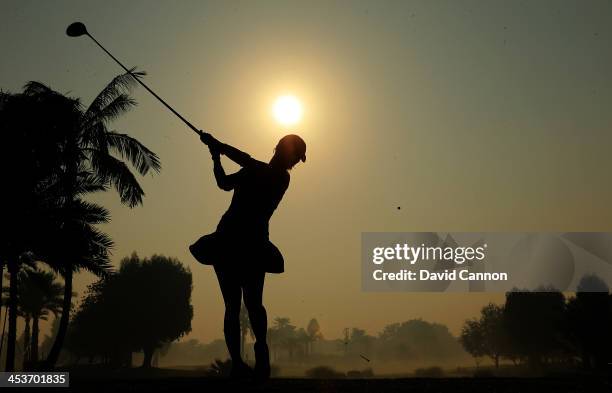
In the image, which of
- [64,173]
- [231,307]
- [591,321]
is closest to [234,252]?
[231,307]

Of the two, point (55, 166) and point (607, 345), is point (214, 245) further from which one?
point (607, 345)

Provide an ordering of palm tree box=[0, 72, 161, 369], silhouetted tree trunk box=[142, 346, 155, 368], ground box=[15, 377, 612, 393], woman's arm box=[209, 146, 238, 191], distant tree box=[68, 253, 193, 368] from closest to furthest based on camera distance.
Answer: ground box=[15, 377, 612, 393]
woman's arm box=[209, 146, 238, 191]
palm tree box=[0, 72, 161, 369]
distant tree box=[68, 253, 193, 368]
silhouetted tree trunk box=[142, 346, 155, 368]

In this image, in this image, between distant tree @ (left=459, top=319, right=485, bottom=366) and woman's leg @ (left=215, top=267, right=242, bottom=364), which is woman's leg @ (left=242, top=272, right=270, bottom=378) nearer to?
woman's leg @ (left=215, top=267, right=242, bottom=364)

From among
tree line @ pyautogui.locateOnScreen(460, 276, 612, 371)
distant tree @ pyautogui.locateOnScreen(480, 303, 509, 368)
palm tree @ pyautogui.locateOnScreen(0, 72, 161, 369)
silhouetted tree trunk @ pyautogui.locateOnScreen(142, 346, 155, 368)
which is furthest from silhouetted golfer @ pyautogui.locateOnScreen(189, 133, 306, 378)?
distant tree @ pyautogui.locateOnScreen(480, 303, 509, 368)

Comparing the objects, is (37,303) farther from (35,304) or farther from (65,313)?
(65,313)

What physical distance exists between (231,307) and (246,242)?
744 mm

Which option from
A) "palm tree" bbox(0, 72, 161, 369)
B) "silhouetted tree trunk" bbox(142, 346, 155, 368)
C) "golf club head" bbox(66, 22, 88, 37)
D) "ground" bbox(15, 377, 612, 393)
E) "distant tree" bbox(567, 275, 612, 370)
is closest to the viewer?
"ground" bbox(15, 377, 612, 393)

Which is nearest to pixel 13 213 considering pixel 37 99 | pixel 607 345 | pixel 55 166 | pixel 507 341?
pixel 55 166

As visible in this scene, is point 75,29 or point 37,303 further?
point 37,303

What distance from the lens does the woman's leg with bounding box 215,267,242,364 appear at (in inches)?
326

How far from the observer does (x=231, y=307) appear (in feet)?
27.2

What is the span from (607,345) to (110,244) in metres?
46.9

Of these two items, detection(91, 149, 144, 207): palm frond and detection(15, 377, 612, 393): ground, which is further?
detection(91, 149, 144, 207): palm frond

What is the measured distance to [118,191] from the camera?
96.4 ft
